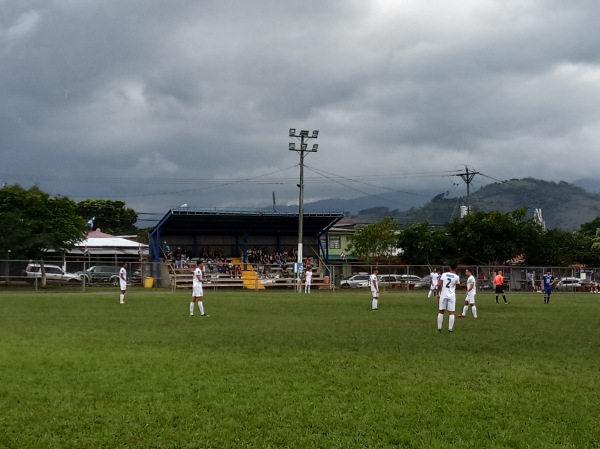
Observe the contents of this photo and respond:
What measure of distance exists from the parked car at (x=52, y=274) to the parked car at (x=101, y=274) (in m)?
0.81

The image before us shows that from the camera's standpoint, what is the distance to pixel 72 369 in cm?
1216

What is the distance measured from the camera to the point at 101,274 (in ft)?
171

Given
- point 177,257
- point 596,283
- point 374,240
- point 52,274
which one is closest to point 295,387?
point 52,274

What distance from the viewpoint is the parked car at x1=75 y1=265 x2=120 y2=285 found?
166 feet

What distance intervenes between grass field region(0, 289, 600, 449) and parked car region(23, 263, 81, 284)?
26.5 meters

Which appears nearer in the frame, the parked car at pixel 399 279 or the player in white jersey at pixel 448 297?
the player in white jersey at pixel 448 297

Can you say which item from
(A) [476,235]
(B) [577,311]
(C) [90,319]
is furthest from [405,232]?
(C) [90,319]

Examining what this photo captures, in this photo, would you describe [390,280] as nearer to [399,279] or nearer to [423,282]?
[399,279]

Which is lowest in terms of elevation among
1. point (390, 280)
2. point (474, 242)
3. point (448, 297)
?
point (390, 280)

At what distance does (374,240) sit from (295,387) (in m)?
58.9

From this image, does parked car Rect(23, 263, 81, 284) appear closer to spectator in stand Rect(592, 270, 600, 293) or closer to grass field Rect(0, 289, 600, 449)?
grass field Rect(0, 289, 600, 449)

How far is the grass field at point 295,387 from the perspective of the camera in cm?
816

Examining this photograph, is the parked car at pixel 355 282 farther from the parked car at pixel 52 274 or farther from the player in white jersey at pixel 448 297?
the player in white jersey at pixel 448 297

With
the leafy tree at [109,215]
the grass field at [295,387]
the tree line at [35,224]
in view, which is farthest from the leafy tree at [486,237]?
the leafy tree at [109,215]
